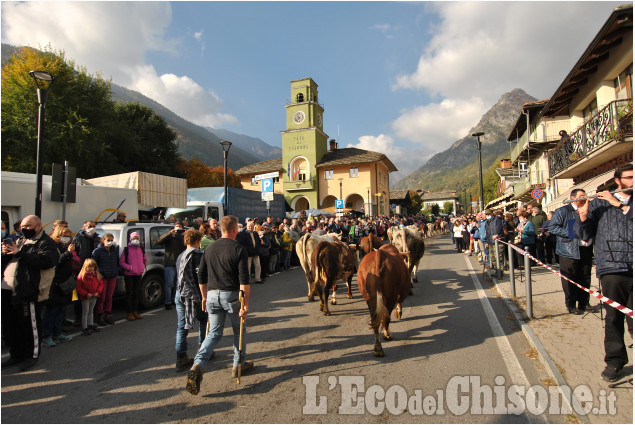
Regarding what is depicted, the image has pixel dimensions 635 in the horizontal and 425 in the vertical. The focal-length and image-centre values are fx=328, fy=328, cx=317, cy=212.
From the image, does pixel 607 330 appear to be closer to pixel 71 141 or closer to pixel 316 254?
pixel 316 254

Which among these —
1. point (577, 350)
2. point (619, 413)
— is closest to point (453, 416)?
point (619, 413)

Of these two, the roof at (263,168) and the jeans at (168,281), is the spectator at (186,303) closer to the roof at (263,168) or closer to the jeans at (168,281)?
the jeans at (168,281)

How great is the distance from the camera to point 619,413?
2.97m

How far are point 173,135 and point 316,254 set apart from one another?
3227 cm

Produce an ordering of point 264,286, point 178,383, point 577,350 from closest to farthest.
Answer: point 178,383, point 577,350, point 264,286

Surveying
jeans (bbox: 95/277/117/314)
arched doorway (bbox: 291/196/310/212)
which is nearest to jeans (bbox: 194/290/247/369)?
jeans (bbox: 95/277/117/314)

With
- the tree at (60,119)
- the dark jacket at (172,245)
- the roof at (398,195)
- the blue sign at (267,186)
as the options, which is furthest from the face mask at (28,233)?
the roof at (398,195)

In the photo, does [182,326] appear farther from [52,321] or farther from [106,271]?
[106,271]

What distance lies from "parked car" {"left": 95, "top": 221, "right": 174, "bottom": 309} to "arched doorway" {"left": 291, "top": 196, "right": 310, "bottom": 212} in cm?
3515

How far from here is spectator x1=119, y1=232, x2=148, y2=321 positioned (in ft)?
21.9

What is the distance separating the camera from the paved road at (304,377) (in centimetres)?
328

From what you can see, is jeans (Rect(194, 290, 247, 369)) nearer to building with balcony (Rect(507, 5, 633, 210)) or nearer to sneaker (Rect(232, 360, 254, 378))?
sneaker (Rect(232, 360, 254, 378))

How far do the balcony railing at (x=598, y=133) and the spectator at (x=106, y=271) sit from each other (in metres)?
14.9

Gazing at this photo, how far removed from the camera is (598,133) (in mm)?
12352
